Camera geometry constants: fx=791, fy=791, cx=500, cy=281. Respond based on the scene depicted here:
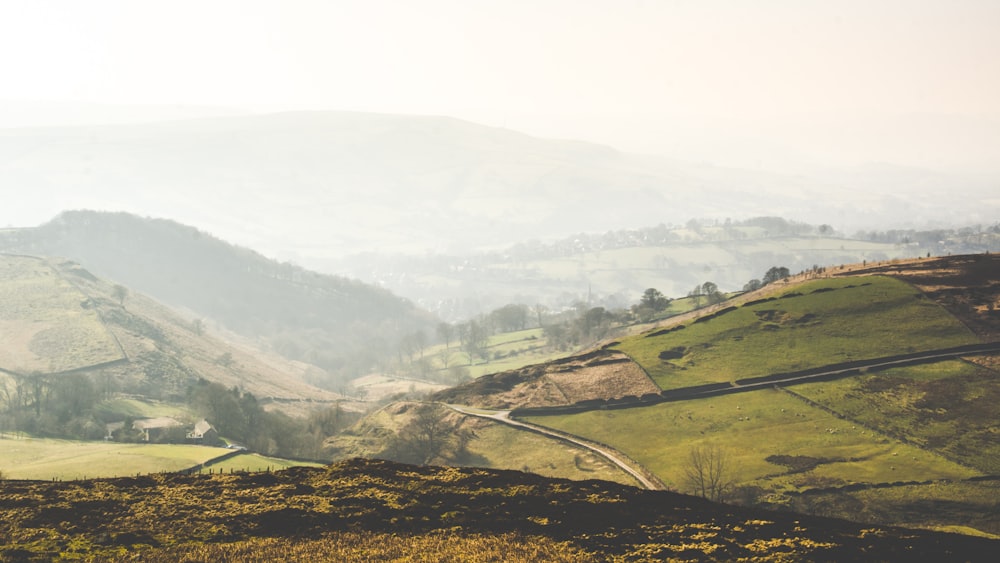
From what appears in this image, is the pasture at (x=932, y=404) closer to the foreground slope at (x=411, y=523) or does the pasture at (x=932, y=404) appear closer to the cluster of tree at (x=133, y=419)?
Result: the foreground slope at (x=411, y=523)

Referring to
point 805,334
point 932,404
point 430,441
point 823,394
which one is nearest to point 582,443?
point 430,441

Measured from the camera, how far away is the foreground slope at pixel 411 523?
43.7 metres

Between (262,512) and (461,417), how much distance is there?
85.3 metres

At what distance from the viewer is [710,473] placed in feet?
316

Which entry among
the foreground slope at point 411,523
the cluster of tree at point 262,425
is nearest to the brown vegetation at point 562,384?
the cluster of tree at point 262,425

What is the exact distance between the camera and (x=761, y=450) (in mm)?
101500

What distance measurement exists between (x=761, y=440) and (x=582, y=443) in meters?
25.8

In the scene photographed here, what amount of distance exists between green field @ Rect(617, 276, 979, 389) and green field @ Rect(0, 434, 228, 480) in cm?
7401

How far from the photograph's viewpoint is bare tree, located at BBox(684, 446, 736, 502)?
93125mm

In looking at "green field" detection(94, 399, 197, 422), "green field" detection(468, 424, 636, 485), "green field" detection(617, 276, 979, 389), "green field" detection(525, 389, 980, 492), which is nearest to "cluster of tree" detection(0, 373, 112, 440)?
"green field" detection(94, 399, 197, 422)

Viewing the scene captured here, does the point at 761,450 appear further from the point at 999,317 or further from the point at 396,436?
the point at 396,436

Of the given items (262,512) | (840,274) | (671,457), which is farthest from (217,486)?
(840,274)

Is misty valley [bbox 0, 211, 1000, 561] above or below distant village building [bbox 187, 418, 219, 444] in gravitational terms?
above

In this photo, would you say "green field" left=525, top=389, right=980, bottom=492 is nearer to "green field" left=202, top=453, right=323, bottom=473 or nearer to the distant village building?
"green field" left=202, top=453, right=323, bottom=473
